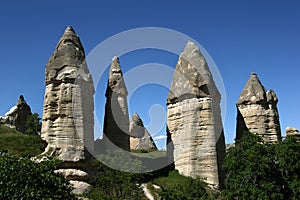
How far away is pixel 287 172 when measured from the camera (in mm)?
21297

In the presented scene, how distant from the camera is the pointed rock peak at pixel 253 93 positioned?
3491 cm

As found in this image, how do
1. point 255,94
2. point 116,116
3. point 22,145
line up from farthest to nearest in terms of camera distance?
1. point 255,94
2. point 116,116
3. point 22,145

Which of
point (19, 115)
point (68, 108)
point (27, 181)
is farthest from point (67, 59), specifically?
point (19, 115)

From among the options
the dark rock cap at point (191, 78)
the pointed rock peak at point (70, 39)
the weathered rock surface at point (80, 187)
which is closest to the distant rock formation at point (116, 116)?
the dark rock cap at point (191, 78)

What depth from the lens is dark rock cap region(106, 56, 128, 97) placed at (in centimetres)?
3102

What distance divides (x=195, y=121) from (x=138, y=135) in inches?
907

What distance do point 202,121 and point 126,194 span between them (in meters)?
11.2

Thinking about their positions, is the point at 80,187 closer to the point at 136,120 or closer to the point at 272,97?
the point at 272,97

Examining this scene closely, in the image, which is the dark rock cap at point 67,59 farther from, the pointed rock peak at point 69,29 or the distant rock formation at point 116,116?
the distant rock formation at point 116,116

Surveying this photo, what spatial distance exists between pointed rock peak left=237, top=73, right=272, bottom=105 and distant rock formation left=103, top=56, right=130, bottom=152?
11620 millimetres

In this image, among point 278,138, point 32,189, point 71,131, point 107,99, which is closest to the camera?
point 32,189

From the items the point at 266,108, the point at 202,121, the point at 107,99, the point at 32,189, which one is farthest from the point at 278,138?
the point at 32,189

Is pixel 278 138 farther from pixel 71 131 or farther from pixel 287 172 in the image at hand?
pixel 71 131

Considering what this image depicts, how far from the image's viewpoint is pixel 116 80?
31.5m
